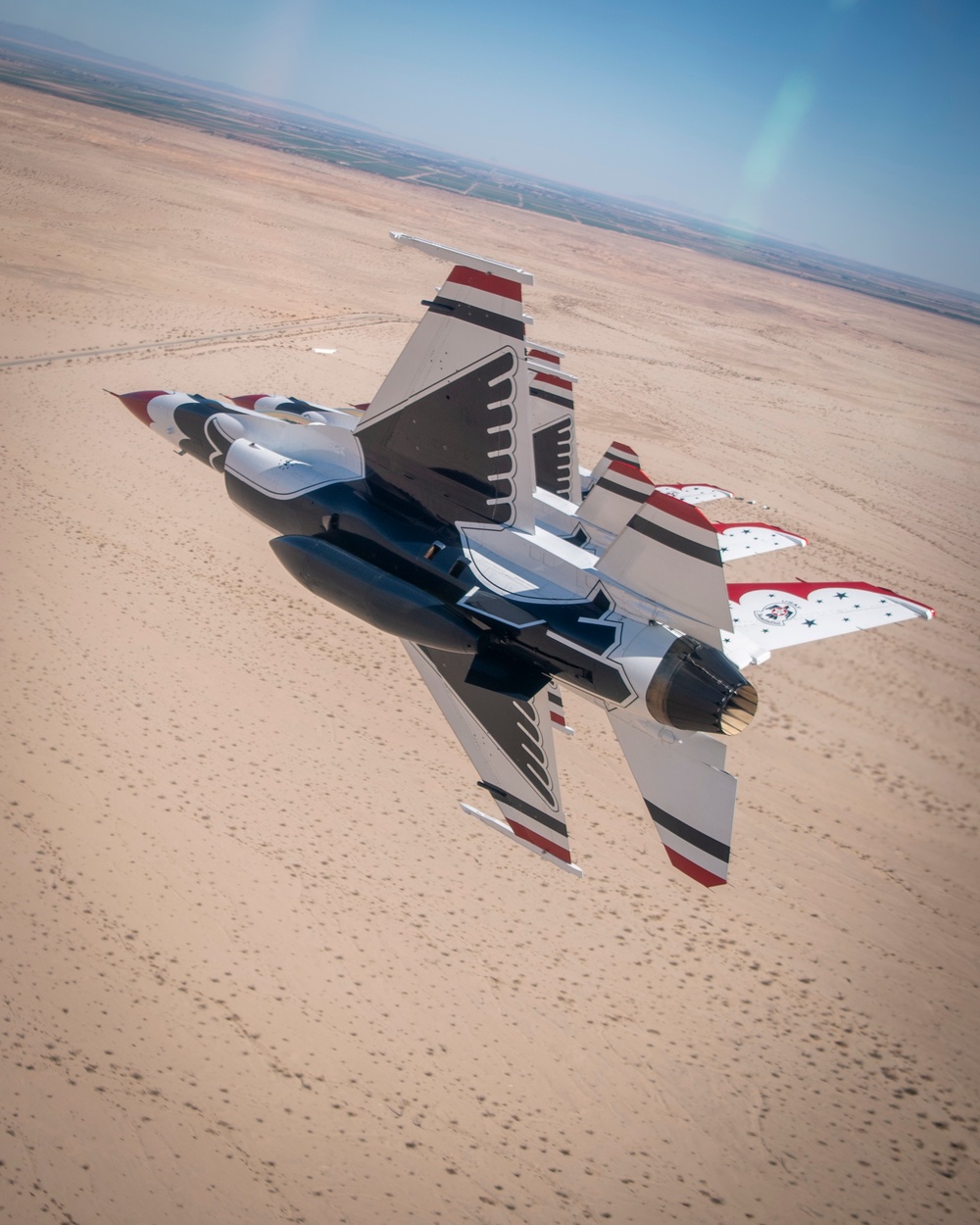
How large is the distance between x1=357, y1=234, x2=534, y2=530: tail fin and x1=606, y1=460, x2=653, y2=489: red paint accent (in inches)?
69.1

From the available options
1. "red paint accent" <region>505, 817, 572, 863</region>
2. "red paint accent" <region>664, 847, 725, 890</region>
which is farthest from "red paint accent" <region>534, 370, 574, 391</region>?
"red paint accent" <region>664, 847, 725, 890</region>

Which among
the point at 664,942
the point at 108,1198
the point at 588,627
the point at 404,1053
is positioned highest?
the point at 588,627

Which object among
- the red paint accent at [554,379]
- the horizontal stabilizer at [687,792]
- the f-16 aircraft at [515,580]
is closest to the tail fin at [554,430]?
the red paint accent at [554,379]

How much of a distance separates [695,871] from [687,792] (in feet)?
3.74

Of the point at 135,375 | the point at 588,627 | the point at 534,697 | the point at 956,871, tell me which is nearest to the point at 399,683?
the point at 534,697

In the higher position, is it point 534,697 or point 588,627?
point 588,627

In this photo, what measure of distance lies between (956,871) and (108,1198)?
50.7ft

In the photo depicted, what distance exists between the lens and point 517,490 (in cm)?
1219

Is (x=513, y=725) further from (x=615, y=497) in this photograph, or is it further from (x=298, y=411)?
Result: (x=298, y=411)

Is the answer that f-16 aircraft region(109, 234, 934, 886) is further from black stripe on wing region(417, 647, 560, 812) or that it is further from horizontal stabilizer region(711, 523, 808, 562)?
horizontal stabilizer region(711, 523, 808, 562)

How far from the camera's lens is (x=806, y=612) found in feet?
40.2

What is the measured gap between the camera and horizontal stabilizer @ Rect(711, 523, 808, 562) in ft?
47.8

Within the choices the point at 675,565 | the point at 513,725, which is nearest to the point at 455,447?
the point at 675,565

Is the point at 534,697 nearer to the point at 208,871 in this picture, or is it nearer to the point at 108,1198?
the point at 208,871
